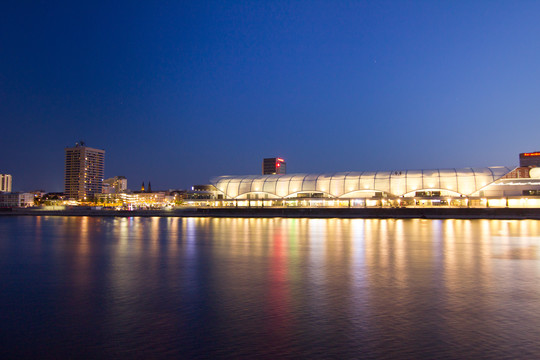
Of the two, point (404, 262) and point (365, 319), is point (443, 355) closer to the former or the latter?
point (365, 319)

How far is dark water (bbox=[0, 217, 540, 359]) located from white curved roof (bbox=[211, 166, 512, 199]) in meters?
75.0

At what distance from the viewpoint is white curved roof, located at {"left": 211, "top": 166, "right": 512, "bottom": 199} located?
306 feet

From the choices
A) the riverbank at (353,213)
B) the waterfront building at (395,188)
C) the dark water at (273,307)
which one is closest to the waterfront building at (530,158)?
the waterfront building at (395,188)

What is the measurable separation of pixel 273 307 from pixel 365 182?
91.9 m

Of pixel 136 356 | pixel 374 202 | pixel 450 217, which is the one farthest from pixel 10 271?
pixel 374 202

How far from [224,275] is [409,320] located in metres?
9.52

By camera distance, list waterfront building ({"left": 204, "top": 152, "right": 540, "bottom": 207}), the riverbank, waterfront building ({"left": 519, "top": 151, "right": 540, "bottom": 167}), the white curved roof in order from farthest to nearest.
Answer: waterfront building ({"left": 519, "top": 151, "right": 540, "bottom": 167}) < the white curved roof < waterfront building ({"left": 204, "top": 152, "right": 540, "bottom": 207}) < the riverbank

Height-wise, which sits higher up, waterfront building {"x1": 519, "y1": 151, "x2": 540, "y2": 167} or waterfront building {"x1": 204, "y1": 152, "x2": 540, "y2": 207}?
waterfront building {"x1": 519, "y1": 151, "x2": 540, "y2": 167}

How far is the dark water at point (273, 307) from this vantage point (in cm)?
923

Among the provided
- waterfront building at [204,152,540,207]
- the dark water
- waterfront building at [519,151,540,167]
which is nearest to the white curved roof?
waterfront building at [204,152,540,207]

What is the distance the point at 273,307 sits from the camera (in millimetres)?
12727

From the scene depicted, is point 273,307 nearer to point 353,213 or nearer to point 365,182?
point 353,213

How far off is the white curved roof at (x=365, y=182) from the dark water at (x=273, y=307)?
75.0 meters

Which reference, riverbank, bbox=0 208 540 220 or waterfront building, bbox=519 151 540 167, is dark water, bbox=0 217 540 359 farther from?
waterfront building, bbox=519 151 540 167
